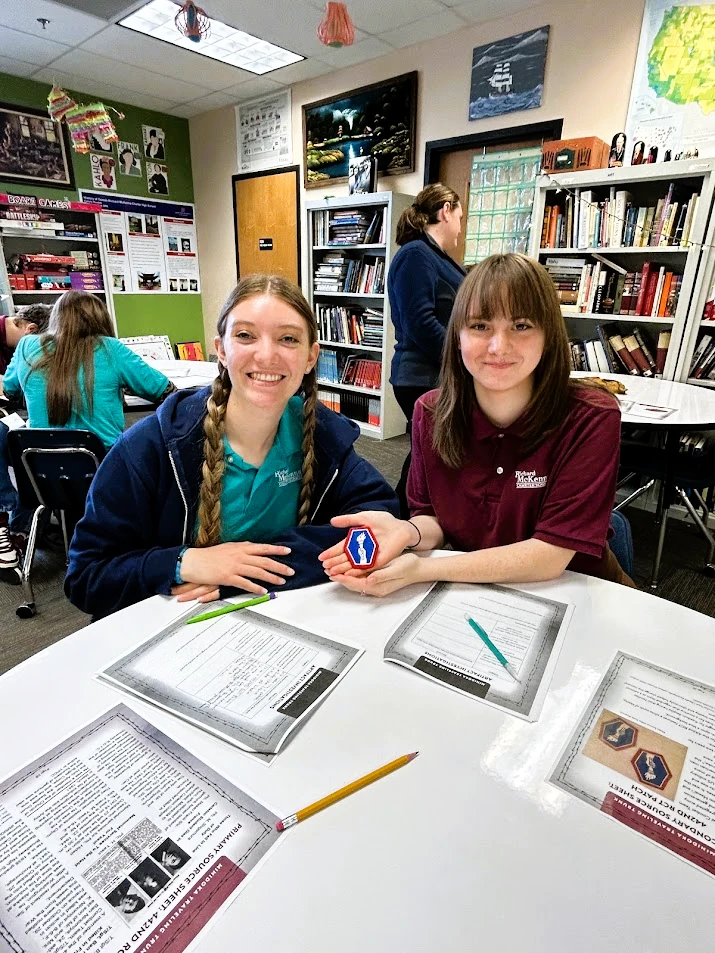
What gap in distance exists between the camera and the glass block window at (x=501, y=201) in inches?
140

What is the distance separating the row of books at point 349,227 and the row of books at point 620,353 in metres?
→ 1.83

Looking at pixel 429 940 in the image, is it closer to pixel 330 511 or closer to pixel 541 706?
pixel 541 706

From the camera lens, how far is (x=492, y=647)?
83 centimetres

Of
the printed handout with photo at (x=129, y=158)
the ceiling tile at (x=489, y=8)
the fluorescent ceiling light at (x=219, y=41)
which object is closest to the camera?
the ceiling tile at (x=489, y=8)

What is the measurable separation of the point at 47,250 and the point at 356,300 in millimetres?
3008

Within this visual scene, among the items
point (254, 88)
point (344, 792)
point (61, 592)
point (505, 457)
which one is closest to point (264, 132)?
point (254, 88)

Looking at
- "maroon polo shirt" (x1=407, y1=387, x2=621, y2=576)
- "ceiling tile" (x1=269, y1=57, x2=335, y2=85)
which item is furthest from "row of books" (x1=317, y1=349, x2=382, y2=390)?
"maroon polo shirt" (x1=407, y1=387, x2=621, y2=576)

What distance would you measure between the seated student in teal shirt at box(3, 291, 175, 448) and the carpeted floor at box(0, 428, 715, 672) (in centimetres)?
70

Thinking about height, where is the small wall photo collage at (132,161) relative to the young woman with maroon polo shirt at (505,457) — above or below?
above

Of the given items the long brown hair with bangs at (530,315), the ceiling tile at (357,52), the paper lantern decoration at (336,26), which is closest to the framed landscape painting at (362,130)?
the ceiling tile at (357,52)

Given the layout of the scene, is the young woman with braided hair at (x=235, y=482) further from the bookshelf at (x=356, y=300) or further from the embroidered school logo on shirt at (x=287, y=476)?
the bookshelf at (x=356, y=300)

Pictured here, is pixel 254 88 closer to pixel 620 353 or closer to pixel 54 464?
pixel 620 353

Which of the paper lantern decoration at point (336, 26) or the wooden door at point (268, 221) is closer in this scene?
the paper lantern decoration at point (336, 26)

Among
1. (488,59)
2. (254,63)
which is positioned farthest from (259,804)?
(254,63)
